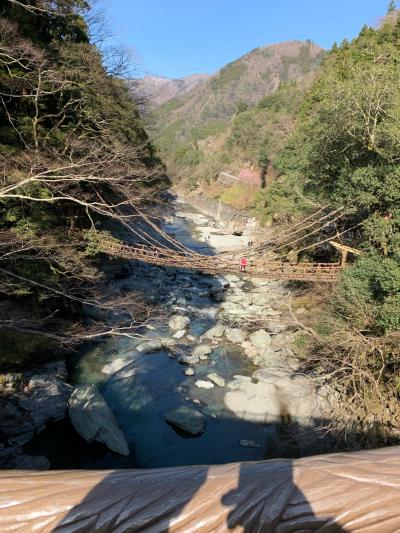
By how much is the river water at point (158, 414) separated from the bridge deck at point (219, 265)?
76.7 inches

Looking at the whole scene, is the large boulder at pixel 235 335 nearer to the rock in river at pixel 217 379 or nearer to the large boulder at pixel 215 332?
the large boulder at pixel 215 332

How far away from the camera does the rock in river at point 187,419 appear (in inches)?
205

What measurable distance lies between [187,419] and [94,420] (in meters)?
1.36

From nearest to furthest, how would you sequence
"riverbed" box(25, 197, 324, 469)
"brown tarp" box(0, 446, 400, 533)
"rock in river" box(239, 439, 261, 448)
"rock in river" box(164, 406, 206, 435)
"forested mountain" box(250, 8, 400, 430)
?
"brown tarp" box(0, 446, 400, 533)
"forested mountain" box(250, 8, 400, 430)
"riverbed" box(25, 197, 324, 469)
"rock in river" box(239, 439, 261, 448)
"rock in river" box(164, 406, 206, 435)

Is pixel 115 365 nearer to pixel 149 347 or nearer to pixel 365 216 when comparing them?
pixel 149 347

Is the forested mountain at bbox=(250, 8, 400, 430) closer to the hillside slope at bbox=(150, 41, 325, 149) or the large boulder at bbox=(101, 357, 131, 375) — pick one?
the large boulder at bbox=(101, 357, 131, 375)

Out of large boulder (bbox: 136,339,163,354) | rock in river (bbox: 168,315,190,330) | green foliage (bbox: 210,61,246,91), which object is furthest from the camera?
green foliage (bbox: 210,61,246,91)

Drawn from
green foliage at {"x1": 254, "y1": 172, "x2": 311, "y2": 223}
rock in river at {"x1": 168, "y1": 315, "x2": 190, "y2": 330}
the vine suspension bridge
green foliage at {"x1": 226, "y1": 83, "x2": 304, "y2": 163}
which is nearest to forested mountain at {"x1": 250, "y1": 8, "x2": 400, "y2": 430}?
the vine suspension bridge

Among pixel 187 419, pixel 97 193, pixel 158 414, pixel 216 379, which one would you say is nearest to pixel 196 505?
pixel 187 419

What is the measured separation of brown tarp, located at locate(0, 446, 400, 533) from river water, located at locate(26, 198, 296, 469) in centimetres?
400

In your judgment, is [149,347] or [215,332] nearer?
[149,347]

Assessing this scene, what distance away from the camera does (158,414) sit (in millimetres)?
5613

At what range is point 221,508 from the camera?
1.06 m

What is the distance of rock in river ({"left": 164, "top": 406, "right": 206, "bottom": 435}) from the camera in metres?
5.21
